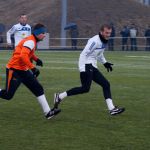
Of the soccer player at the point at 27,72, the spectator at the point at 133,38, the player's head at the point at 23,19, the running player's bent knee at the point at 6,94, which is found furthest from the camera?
the spectator at the point at 133,38

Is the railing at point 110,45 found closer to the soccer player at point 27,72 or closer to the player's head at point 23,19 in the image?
the player's head at point 23,19

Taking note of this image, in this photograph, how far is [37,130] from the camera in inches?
444

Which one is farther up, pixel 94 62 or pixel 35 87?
pixel 94 62

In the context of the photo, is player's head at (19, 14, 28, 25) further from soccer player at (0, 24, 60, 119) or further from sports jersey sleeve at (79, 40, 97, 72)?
soccer player at (0, 24, 60, 119)

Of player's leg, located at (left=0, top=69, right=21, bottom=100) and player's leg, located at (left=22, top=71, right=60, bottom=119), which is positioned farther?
player's leg, located at (left=0, top=69, right=21, bottom=100)

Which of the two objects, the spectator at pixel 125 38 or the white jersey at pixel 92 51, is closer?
the white jersey at pixel 92 51

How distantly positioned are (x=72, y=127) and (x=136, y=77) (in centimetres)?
1142

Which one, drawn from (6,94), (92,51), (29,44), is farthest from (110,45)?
(29,44)

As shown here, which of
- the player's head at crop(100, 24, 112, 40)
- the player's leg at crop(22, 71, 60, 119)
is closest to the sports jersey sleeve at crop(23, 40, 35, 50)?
the player's leg at crop(22, 71, 60, 119)

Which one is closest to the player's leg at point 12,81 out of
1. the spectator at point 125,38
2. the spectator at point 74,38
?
the spectator at point 125,38

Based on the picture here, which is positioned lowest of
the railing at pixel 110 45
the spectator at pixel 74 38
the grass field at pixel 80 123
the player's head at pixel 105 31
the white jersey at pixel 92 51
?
the railing at pixel 110 45

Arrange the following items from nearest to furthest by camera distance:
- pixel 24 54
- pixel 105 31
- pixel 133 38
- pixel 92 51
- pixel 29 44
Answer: pixel 24 54 < pixel 29 44 < pixel 105 31 < pixel 92 51 < pixel 133 38

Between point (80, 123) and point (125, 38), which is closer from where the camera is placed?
point (80, 123)

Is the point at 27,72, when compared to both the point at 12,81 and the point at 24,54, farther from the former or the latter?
the point at 24,54
